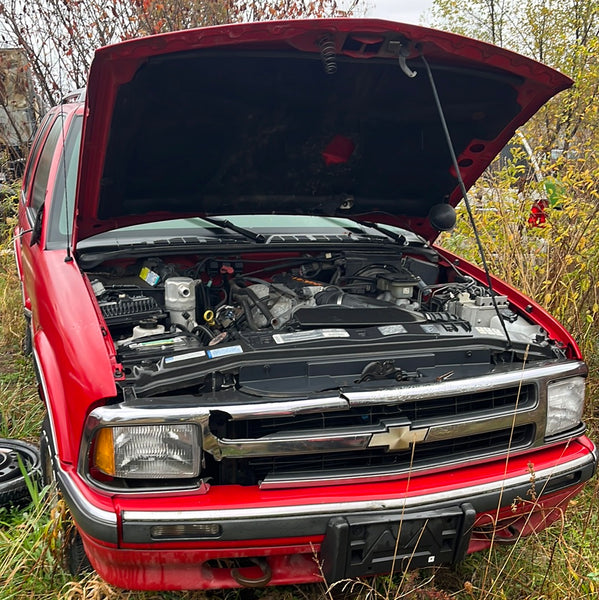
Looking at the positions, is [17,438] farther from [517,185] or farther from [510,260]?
[517,185]

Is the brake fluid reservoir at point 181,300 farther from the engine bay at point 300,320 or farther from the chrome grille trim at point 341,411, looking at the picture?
the chrome grille trim at point 341,411

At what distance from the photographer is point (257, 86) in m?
2.60

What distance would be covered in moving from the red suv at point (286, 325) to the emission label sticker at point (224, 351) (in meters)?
0.02

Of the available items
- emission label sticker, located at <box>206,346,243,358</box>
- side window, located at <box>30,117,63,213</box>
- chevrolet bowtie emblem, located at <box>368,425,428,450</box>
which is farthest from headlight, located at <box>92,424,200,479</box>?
side window, located at <box>30,117,63,213</box>

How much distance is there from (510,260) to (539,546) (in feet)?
7.57

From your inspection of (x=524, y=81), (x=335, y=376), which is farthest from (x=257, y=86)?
(x=335, y=376)

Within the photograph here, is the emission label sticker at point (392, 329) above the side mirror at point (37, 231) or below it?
below

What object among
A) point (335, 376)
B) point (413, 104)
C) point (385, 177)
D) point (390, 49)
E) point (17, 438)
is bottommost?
point (17, 438)

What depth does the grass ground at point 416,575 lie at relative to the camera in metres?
2.10

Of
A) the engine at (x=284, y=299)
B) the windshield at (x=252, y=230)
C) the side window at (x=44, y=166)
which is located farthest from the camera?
the side window at (x=44, y=166)

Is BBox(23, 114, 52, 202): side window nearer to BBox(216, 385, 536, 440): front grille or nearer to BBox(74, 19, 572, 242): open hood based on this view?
BBox(74, 19, 572, 242): open hood

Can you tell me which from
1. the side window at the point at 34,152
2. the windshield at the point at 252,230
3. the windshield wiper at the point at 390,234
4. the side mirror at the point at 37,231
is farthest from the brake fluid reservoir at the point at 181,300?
the side window at the point at 34,152

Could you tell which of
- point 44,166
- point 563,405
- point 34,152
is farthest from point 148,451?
point 34,152

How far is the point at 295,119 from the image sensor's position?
2855mm
